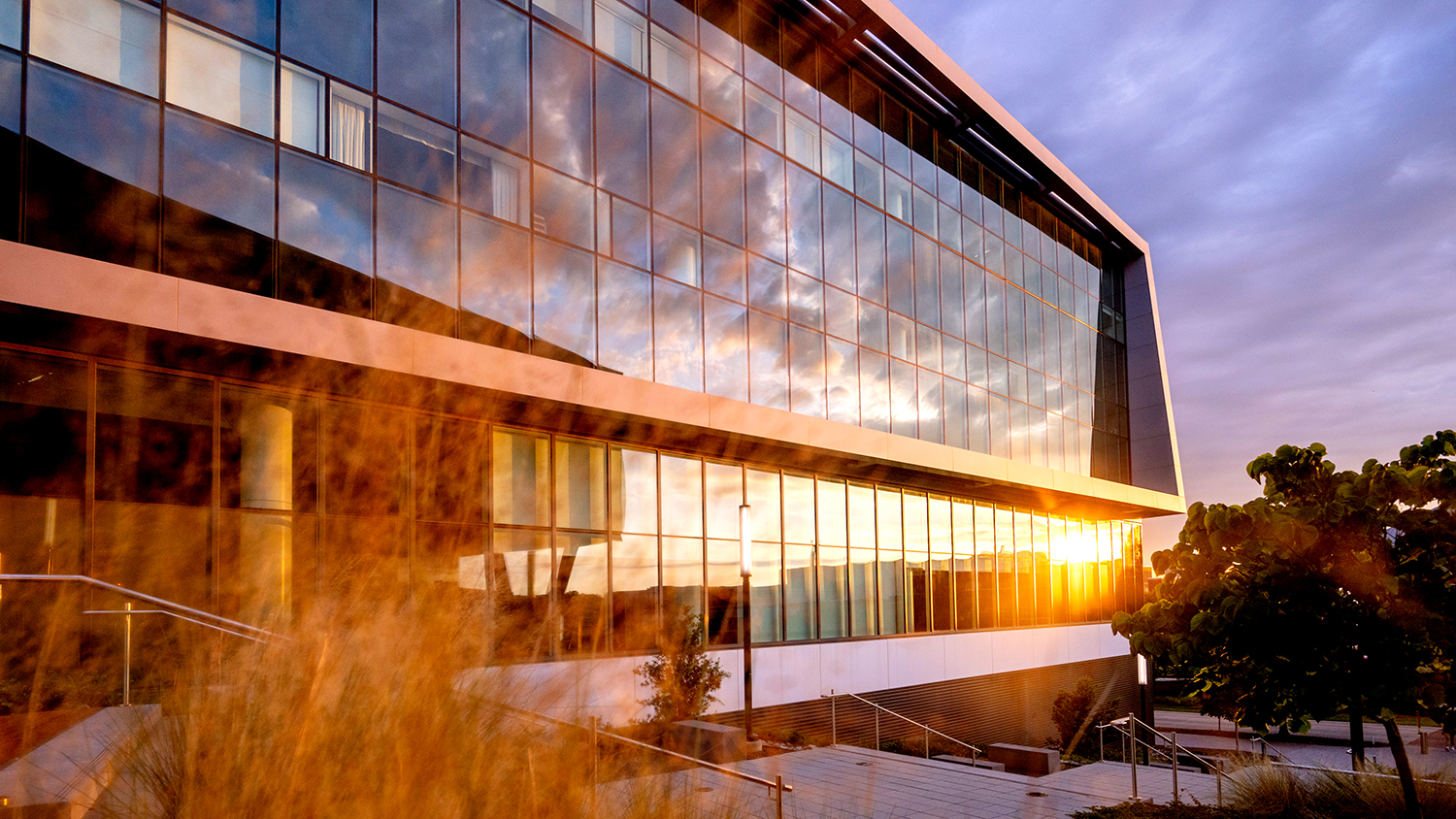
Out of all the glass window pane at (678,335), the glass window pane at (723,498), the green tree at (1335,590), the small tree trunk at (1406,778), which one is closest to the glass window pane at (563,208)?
the glass window pane at (678,335)

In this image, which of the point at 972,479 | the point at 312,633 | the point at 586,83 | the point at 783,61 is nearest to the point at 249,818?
the point at 312,633

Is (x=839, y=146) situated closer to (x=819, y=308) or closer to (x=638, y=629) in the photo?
(x=819, y=308)

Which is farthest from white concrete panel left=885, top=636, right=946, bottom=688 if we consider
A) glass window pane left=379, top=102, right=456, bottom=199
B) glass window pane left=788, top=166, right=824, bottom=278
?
glass window pane left=379, top=102, right=456, bottom=199

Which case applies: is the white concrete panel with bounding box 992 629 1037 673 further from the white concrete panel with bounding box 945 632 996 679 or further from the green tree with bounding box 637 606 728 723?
the green tree with bounding box 637 606 728 723

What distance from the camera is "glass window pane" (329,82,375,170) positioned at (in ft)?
43.8

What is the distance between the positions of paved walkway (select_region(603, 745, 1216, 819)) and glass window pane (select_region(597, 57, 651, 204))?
10527mm

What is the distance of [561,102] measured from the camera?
16703mm

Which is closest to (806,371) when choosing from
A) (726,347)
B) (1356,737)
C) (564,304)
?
(726,347)

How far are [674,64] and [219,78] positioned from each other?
30.3 ft

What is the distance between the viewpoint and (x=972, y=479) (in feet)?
85.3

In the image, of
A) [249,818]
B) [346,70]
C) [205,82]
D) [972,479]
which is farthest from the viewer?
[972,479]

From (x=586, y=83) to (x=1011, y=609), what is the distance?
2104cm

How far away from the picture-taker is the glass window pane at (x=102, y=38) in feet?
35.3

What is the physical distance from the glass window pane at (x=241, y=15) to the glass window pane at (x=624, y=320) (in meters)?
6.32
